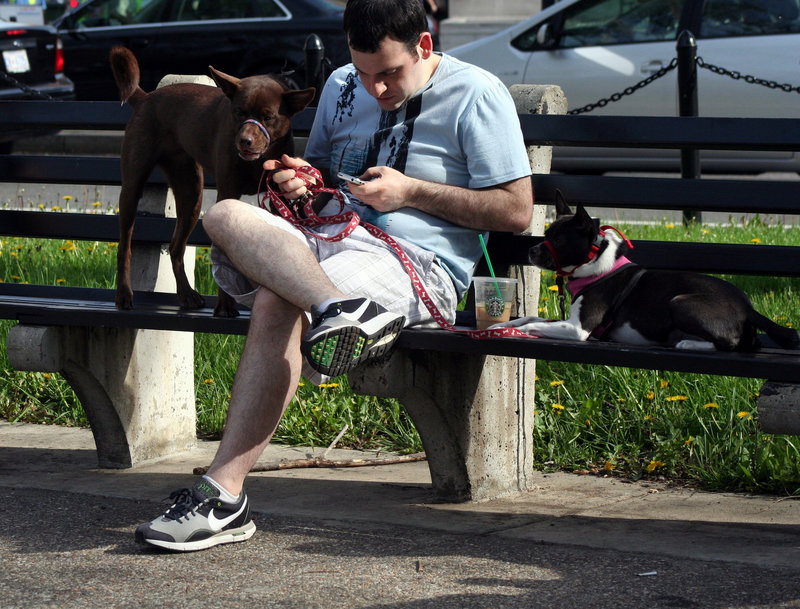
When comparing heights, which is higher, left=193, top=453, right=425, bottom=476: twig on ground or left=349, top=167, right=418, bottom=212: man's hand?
left=349, top=167, right=418, bottom=212: man's hand

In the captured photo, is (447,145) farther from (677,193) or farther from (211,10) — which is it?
(211,10)

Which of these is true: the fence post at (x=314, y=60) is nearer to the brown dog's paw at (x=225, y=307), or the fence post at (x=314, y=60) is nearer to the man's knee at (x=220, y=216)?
the brown dog's paw at (x=225, y=307)

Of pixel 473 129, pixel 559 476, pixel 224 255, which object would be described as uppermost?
pixel 473 129

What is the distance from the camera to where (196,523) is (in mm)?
3203

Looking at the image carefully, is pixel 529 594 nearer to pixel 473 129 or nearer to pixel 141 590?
pixel 141 590

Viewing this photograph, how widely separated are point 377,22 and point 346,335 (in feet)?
3.13

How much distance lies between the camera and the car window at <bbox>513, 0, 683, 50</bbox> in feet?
31.5

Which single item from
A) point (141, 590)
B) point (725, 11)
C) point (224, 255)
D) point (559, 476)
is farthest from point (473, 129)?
point (725, 11)

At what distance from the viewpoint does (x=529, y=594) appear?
9.45 feet

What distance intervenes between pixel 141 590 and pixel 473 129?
5.06 feet

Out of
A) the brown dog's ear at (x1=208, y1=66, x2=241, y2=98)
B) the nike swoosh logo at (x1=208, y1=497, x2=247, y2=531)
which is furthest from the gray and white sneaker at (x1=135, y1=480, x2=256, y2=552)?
the brown dog's ear at (x1=208, y1=66, x2=241, y2=98)

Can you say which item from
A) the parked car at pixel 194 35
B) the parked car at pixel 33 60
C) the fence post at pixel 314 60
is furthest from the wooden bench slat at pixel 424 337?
the parked car at pixel 194 35

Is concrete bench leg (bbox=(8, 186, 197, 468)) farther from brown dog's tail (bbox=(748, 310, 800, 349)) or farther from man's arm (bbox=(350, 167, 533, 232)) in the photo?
brown dog's tail (bbox=(748, 310, 800, 349))

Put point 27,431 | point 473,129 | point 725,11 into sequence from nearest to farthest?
point 473,129 < point 27,431 < point 725,11
